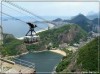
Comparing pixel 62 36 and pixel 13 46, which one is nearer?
pixel 13 46

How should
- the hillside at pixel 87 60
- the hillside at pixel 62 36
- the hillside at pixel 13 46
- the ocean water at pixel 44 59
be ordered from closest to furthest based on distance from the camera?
the hillside at pixel 87 60, the ocean water at pixel 44 59, the hillside at pixel 13 46, the hillside at pixel 62 36

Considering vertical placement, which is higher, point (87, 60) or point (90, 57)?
point (90, 57)

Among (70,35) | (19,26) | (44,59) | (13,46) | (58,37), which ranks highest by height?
(19,26)

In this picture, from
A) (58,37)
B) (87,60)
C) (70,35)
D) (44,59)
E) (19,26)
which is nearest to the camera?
(19,26)

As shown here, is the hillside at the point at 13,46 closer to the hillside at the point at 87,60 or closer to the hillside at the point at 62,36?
the hillside at the point at 62,36

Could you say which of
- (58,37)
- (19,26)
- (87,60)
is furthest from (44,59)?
(19,26)

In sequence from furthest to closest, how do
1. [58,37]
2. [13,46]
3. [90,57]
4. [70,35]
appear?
[70,35]
[58,37]
[13,46]
[90,57]

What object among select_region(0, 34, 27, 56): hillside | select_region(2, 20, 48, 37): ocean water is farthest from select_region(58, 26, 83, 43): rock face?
select_region(2, 20, 48, 37): ocean water

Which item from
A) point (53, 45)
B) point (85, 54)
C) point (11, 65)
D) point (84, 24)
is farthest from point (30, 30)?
point (84, 24)

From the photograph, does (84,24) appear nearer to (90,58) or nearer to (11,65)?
(90,58)

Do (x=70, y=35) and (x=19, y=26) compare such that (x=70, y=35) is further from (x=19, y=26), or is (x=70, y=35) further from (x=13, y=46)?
(x=19, y=26)

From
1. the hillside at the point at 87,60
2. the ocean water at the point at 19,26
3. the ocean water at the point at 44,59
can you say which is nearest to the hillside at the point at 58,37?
the ocean water at the point at 44,59
